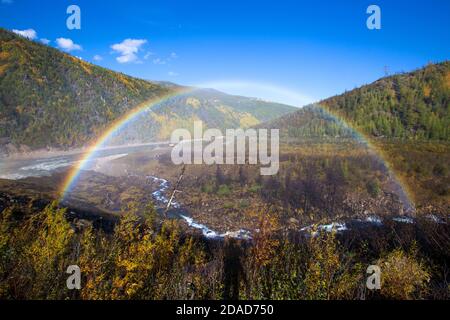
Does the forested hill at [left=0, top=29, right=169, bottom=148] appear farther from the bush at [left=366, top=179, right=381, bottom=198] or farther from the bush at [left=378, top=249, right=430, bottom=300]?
the bush at [left=378, top=249, right=430, bottom=300]

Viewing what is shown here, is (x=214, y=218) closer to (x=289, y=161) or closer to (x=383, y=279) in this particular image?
(x=383, y=279)

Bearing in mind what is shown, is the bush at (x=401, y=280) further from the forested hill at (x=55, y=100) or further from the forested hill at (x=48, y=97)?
the forested hill at (x=48, y=97)

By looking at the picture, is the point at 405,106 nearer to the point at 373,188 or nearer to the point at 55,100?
the point at 373,188

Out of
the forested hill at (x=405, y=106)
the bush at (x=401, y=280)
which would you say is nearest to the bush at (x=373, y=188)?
the bush at (x=401, y=280)

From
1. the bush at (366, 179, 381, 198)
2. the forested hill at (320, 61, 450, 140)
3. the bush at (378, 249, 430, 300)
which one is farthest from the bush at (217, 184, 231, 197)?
the forested hill at (320, 61, 450, 140)
